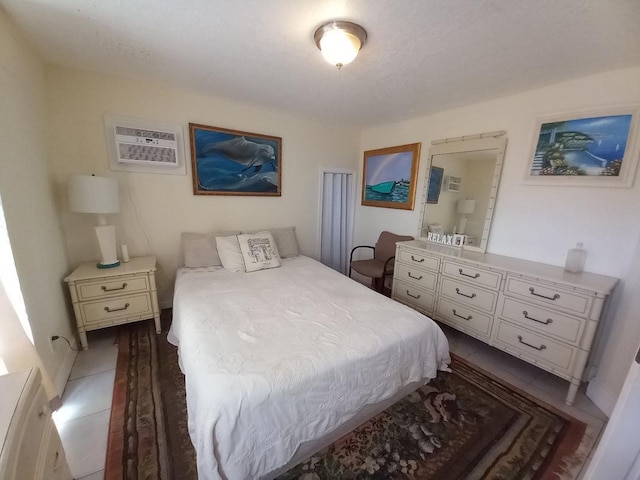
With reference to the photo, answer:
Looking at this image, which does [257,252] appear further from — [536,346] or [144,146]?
[536,346]

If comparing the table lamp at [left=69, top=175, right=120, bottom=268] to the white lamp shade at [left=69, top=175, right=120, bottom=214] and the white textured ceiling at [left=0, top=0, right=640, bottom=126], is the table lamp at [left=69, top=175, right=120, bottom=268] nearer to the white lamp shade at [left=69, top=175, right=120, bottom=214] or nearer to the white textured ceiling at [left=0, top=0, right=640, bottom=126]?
the white lamp shade at [left=69, top=175, right=120, bottom=214]

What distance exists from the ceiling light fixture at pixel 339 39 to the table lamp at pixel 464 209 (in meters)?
1.85

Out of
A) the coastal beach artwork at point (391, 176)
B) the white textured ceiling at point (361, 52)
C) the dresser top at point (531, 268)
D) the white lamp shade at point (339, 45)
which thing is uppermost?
the white textured ceiling at point (361, 52)

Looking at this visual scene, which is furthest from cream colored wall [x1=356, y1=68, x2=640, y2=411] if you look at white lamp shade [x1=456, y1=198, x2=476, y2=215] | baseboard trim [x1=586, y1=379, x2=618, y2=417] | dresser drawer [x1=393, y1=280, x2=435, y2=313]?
dresser drawer [x1=393, y1=280, x2=435, y2=313]

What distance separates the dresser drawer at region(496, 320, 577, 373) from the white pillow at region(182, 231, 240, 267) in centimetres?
269

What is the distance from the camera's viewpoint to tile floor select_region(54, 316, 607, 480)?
1.32 m

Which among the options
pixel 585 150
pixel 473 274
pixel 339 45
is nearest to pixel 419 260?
pixel 473 274

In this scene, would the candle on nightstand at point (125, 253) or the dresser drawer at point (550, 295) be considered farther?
the candle on nightstand at point (125, 253)

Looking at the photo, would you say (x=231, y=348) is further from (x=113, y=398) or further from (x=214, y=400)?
(x=113, y=398)

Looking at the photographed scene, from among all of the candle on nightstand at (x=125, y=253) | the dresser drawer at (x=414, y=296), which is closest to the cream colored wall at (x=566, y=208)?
the dresser drawer at (x=414, y=296)

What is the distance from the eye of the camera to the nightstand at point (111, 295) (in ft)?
6.54

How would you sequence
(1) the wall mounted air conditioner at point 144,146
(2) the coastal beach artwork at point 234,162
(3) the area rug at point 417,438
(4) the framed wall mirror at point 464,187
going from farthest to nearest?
(2) the coastal beach artwork at point 234,162 < (4) the framed wall mirror at point 464,187 < (1) the wall mounted air conditioner at point 144,146 < (3) the area rug at point 417,438

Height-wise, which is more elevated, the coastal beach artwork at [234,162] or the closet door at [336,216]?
the coastal beach artwork at [234,162]

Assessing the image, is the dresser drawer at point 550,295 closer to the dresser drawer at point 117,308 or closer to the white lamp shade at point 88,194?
the dresser drawer at point 117,308
